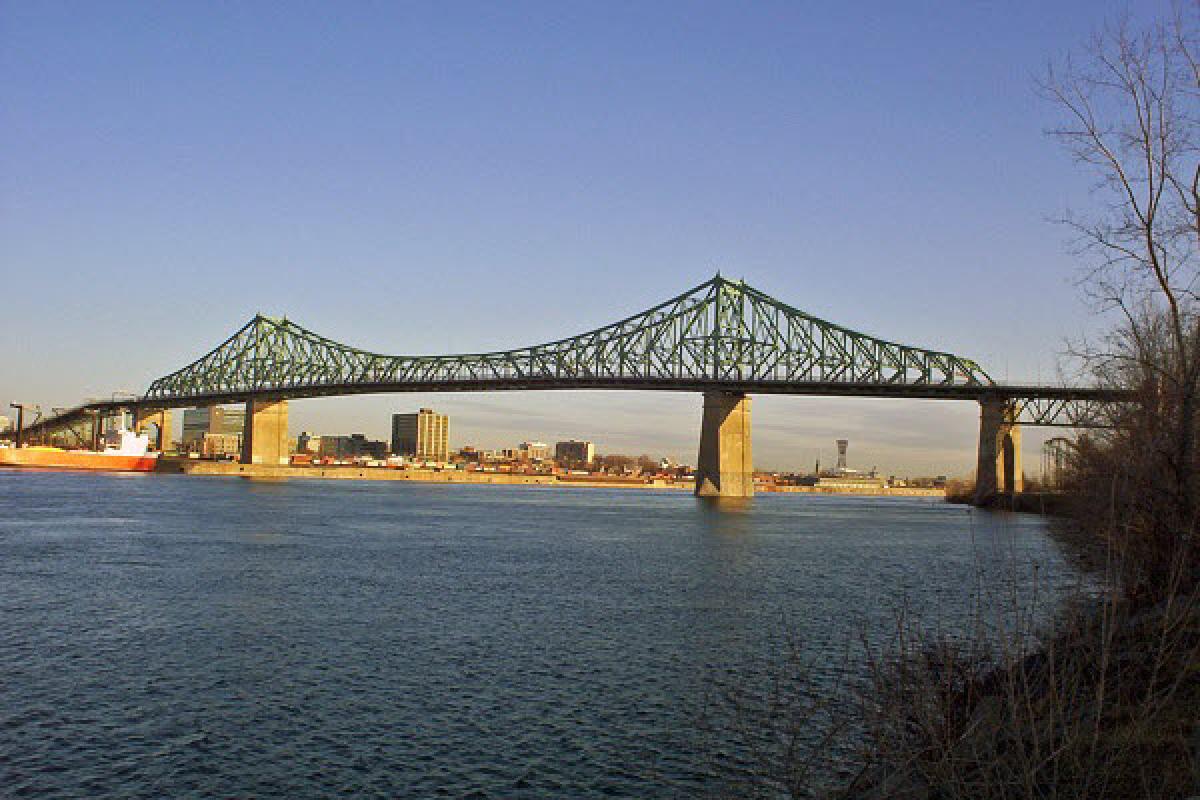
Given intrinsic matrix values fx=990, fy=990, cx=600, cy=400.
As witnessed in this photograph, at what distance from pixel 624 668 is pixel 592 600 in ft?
21.6

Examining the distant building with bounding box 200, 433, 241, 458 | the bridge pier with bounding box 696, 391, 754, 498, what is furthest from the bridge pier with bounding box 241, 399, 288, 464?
the distant building with bounding box 200, 433, 241, 458

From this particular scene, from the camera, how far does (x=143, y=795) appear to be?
8.74 m

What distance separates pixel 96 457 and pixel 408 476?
5214 cm

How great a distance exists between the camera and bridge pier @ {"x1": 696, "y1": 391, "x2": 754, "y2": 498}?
2975 inches

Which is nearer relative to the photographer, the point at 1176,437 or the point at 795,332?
the point at 1176,437

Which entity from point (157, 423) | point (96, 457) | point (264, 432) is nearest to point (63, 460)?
point (96, 457)

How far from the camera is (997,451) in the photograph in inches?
2928

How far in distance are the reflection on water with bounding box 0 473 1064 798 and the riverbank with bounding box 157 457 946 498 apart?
8245cm

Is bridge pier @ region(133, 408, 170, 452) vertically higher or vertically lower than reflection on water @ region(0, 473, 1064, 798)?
higher

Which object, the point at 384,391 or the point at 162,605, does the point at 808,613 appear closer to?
the point at 162,605

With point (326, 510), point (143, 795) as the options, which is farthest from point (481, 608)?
point (326, 510)

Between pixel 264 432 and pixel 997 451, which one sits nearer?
pixel 997 451

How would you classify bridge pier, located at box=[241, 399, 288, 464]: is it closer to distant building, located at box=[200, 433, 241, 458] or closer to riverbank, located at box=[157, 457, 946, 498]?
riverbank, located at box=[157, 457, 946, 498]

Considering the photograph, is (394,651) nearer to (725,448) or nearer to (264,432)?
(725,448)
